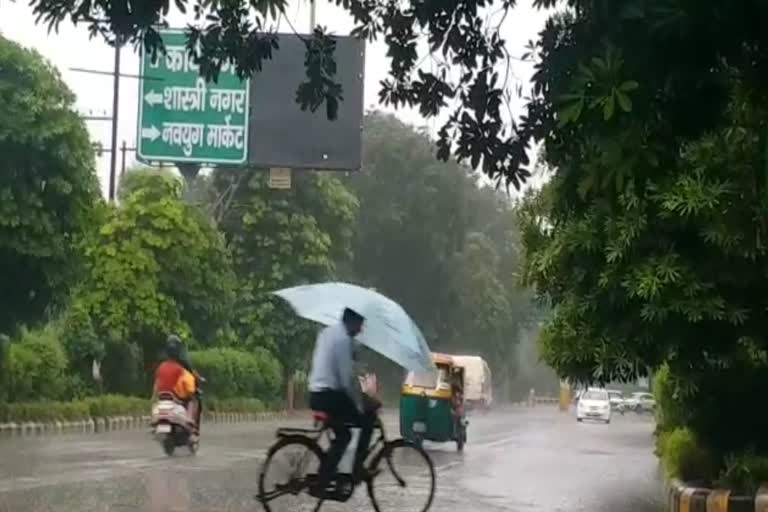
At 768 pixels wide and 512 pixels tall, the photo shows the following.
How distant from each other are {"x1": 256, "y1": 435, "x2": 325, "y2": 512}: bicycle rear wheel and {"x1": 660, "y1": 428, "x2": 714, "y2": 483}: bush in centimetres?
467

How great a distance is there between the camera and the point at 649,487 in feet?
66.2

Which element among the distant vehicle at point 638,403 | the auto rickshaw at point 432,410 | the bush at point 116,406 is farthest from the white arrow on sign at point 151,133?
the distant vehicle at point 638,403

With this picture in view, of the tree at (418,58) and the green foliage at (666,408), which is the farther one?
the green foliage at (666,408)

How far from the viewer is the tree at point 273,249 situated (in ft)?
167

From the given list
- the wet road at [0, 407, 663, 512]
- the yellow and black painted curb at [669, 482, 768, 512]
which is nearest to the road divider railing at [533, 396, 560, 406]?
the wet road at [0, 407, 663, 512]

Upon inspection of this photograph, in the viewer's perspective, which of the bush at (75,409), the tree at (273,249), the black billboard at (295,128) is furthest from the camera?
the tree at (273,249)

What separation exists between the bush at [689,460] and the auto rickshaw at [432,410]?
12.6 m

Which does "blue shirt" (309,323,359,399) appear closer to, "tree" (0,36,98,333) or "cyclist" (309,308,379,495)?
"cyclist" (309,308,379,495)

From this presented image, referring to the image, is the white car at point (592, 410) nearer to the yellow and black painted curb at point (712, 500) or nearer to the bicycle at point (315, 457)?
the yellow and black painted curb at point (712, 500)

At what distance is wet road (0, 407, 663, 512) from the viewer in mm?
13867

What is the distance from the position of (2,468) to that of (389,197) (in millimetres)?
46509

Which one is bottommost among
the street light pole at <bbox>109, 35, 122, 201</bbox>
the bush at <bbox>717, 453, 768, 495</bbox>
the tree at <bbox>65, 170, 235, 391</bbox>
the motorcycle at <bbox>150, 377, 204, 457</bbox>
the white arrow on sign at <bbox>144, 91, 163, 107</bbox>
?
the bush at <bbox>717, 453, 768, 495</bbox>

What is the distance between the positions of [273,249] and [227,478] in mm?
34498

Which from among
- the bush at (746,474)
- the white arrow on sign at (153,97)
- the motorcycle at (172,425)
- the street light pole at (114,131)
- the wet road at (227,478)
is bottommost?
the wet road at (227,478)
